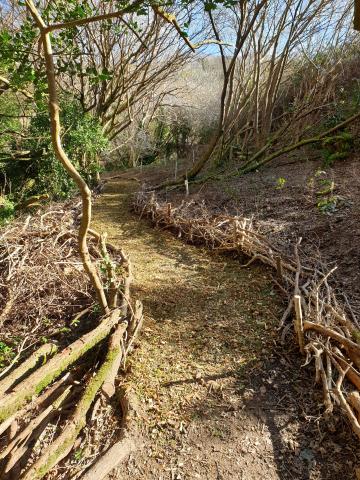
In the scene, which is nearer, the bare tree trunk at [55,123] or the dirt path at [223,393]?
the bare tree trunk at [55,123]

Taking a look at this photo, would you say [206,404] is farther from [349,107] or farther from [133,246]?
[349,107]

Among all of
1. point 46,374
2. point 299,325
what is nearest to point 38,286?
point 46,374

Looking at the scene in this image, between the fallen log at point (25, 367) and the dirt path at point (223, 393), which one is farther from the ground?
the fallen log at point (25, 367)

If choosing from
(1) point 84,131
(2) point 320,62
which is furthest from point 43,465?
(2) point 320,62

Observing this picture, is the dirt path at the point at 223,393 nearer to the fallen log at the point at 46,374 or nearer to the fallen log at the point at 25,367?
the fallen log at the point at 46,374

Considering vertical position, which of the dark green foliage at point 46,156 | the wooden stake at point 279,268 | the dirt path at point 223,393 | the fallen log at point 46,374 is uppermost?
the dark green foliage at point 46,156

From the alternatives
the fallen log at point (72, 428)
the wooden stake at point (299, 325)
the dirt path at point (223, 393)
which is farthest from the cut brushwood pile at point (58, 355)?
the wooden stake at point (299, 325)

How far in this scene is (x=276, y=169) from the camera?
7996 mm

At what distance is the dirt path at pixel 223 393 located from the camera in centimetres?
188

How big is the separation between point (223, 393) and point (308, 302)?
118 cm

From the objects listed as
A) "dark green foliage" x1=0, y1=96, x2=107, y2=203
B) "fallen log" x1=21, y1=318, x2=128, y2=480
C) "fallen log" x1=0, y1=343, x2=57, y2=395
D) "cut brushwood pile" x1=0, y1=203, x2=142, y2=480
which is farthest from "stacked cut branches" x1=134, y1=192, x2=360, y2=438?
"dark green foliage" x1=0, y1=96, x2=107, y2=203

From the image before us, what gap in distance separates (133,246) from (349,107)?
7034 millimetres

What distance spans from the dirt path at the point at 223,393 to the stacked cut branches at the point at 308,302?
164mm

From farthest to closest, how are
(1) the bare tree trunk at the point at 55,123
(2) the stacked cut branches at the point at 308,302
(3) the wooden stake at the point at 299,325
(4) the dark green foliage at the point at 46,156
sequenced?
(4) the dark green foliage at the point at 46,156 < (3) the wooden stake at the point at 299,325 < (2) the stacked cut branches at the point at 308,302 < (1) the bare tree trunk at the point at 55,123
